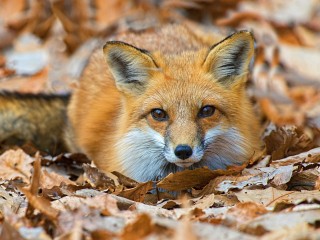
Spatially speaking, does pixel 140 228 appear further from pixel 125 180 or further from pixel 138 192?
pixel 125 180

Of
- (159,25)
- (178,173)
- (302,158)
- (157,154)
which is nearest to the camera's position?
(178,173)

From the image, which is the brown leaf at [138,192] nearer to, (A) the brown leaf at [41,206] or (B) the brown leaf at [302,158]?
(A) the brown leaf at [41,206]

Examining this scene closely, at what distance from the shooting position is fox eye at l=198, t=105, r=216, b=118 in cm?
619

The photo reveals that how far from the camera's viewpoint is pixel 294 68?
11.4m

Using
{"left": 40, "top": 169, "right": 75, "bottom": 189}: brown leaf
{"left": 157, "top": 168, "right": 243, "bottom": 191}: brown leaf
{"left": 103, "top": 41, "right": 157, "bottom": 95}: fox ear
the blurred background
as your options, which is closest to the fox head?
{"left": 103, "top": 41, "right": 157, "bottom": 95}: fox ear

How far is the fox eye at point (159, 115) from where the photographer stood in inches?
244

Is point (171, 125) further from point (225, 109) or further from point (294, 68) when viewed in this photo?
point (294, 68)

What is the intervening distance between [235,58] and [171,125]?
3.73 feet

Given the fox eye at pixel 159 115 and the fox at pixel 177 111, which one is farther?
the fox eye at pixel 159 115

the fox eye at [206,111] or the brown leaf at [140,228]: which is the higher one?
the brown leaf at [140,228]

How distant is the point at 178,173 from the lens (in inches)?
235

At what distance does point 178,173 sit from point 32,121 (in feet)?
9.99

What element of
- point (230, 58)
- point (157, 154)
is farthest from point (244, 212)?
point (230, 58)

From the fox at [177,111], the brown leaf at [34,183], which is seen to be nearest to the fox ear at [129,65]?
the fox at [177,111]
